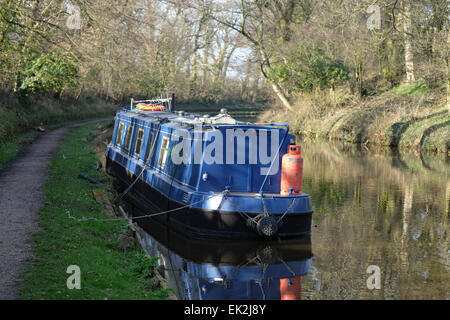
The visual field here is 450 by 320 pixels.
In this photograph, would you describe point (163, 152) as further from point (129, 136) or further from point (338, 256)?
point (338, 256)

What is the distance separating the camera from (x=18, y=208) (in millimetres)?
9688

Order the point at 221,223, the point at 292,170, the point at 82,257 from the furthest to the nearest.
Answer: the point at 292,170 < the point at 221,223 < the point at 82,257

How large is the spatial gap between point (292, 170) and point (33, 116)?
17430mm

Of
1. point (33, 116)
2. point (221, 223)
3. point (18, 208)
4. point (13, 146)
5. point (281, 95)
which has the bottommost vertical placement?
point (221, 223)

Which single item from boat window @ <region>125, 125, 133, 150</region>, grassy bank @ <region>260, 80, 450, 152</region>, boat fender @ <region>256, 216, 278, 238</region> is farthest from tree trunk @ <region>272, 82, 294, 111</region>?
boat fender @ <region>256, 216, 278, 238</region>

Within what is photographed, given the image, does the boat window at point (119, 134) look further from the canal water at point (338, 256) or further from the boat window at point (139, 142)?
the canal water at point (338, 256)

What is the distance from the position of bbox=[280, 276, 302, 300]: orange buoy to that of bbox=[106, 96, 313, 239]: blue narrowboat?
1405mm

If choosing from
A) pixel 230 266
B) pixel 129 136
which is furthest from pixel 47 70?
pixel 230 266

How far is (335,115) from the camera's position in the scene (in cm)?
2783

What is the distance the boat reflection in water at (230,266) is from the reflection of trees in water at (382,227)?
324mm

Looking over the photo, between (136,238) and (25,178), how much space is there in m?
3.92

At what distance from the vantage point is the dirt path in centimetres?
647
